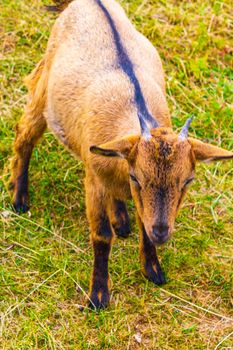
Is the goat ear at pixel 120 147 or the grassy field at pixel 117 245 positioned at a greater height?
the goat ear at pixel 120 147

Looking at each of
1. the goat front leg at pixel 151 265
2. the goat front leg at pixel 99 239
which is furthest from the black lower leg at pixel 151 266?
the goat front leg at pixel 99 239

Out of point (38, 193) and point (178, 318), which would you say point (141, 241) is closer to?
point (178, 318)

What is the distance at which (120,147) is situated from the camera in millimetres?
4586

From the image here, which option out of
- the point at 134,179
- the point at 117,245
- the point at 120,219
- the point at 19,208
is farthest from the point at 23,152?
the point at 134,179

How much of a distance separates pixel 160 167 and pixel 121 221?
1837mm

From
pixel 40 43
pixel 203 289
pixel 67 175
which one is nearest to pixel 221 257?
pixel 203 289

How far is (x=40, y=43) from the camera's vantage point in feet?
26.1

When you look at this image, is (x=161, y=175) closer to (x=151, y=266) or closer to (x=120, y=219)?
(x=151, y=266)

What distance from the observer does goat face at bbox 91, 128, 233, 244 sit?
4.40 meters

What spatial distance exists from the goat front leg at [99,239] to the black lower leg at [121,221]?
71cm

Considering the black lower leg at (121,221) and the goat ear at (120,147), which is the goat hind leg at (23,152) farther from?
the goat ear at (120,147)

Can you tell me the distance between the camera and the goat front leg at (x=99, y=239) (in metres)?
5.32

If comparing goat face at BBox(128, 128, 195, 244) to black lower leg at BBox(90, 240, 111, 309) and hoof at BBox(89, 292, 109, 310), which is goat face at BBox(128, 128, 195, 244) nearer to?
black lower leg at BBox(90, 240, 111, 309)

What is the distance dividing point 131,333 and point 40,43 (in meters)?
3.91
